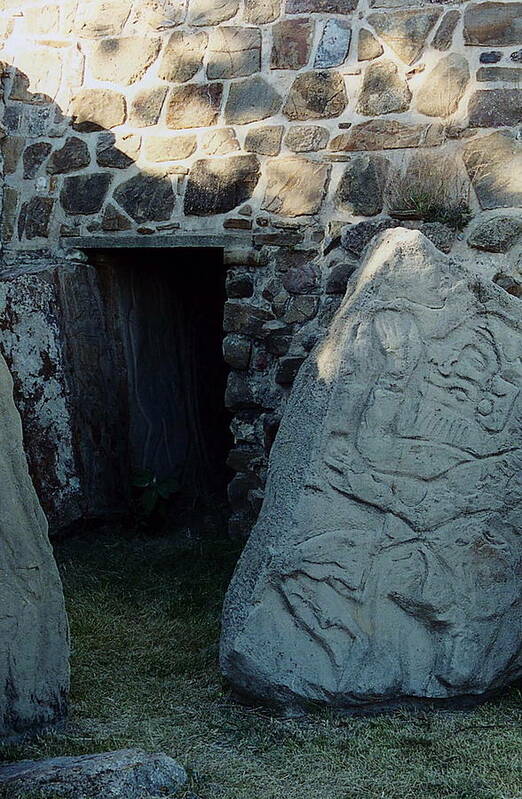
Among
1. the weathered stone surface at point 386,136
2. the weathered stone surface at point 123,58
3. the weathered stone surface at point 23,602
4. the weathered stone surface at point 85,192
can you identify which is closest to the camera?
the weathered stone surface at point 23,602

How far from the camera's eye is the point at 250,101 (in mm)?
5137

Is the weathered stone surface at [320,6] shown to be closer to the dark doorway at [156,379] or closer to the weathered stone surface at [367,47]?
the weathered stone surface at [367,47]

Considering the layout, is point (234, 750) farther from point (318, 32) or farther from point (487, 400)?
point (318, 32)

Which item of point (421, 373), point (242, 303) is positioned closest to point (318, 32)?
point (242, 303)

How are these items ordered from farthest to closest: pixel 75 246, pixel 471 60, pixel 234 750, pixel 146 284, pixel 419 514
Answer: pixel 146 284 < pixel 75 246 < pixel 471 60 < pixel 419 514 < pixel 234 750

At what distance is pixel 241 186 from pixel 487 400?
2.17 metres

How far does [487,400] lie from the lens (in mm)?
3383

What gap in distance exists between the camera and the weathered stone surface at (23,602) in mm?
3068

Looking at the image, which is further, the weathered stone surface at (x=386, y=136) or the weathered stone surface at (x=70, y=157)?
the weathered stone surface at (x=70, y=157)

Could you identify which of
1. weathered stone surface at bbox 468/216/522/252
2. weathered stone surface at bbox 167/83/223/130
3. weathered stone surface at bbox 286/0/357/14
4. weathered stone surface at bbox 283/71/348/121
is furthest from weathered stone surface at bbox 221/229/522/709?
weathered stone surface at bbox 167/83/223/130

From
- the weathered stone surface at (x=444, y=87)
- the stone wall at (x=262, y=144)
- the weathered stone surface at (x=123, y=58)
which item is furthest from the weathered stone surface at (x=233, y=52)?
the weathered stone surface at (x=444, y=87)

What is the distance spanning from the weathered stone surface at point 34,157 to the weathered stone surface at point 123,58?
0.44 m

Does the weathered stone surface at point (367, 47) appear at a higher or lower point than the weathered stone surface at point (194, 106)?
higher

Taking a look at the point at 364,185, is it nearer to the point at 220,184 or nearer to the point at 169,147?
the point at 220,184
